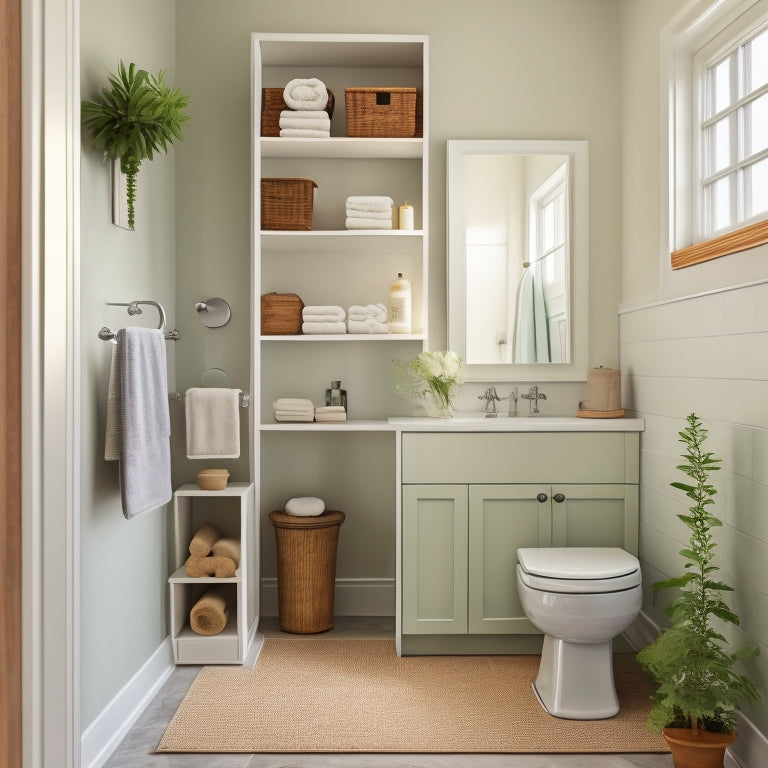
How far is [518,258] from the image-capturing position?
335 centimetres

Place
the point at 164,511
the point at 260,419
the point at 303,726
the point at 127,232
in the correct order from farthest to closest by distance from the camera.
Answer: the point at 260,419 < the point at 164,511 < the point at 127,232 < the point at 303,726

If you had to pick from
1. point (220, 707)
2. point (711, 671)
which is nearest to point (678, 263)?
point (711, 671)

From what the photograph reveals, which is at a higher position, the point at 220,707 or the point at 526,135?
the point at 526,135

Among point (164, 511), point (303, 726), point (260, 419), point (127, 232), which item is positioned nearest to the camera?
point (303, 726)

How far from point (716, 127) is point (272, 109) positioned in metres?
1.70

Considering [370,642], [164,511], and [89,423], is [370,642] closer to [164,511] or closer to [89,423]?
[164,511]

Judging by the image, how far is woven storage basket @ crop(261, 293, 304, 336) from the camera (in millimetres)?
3260

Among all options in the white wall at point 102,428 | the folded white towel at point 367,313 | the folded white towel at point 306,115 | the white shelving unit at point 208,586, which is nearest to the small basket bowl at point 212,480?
the white shelving unit at point 208,586

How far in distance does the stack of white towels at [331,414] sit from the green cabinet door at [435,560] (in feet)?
1.52

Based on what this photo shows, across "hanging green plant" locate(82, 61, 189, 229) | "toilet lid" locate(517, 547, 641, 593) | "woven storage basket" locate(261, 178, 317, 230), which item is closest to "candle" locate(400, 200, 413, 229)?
"woven storage basket" locate(261, 178, 317, 230)

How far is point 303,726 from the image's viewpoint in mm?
2477

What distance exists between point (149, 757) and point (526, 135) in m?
2.76

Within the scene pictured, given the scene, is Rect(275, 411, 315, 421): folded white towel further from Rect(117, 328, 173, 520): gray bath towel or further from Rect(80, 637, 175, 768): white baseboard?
Rect(80, 637, 175, 768): white baseboard

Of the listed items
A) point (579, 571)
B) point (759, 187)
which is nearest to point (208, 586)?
point (579, 571)
